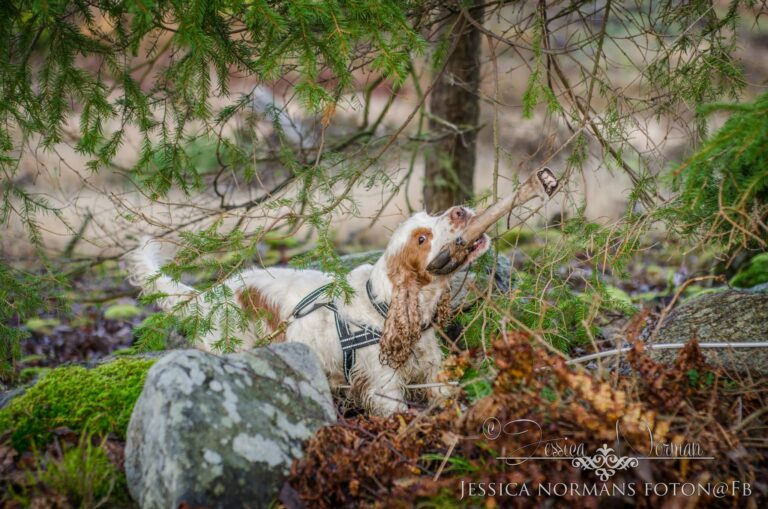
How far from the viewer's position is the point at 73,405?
12.2 ft

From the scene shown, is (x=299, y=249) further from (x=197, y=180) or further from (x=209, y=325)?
(x=209, y=325)

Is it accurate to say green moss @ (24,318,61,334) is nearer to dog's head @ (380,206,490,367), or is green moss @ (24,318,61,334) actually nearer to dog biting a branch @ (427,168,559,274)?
dog's head @ (380,206,490,367)

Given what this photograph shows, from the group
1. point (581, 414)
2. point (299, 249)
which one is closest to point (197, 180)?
point (581, 414)

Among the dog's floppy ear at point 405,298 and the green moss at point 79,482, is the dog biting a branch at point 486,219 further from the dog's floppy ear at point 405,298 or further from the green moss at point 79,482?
the green moss at point 79,482

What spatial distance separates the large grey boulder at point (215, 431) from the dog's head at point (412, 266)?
86 centimetres

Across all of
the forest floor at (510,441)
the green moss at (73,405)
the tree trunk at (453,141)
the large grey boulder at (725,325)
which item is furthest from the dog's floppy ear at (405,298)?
the tree trunk at (453,141)

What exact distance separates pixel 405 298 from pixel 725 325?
7.65ft

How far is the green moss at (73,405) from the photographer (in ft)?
11.7

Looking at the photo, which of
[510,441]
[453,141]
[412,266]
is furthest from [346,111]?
[453,141]

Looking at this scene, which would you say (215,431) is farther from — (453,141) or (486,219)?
(453,141)

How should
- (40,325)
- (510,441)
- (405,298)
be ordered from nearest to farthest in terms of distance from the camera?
1. (510,441)
2. (405,298)
3. (40,325)

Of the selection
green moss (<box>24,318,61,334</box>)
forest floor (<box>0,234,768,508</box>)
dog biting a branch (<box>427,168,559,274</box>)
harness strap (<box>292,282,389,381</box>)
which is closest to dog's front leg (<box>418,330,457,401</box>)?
harness strap (<box>292,282,389,381</box>)

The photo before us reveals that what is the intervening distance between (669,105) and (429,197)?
3.95m

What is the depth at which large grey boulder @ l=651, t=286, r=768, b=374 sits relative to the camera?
13.2 feet
